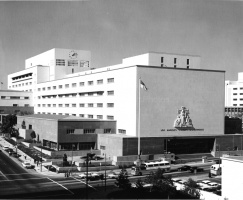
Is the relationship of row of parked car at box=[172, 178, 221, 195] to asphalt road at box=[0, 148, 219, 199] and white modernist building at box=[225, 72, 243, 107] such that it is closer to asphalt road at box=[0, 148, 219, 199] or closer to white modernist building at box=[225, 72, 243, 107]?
asphalt road at box=[0, 148, 219, 199]

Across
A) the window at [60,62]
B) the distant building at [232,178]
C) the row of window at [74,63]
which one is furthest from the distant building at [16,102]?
the distant building at [232,178]

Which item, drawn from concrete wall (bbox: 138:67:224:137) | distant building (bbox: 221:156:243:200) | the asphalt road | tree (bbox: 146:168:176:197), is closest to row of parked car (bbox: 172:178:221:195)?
distant building (bbox: 221:156:243:200)

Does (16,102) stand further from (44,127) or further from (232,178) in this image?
(232,178)

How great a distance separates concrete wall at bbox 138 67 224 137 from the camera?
6794 centimetres

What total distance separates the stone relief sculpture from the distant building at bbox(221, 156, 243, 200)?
99.9 ft

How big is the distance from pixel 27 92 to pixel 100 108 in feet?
184

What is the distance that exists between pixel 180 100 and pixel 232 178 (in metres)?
33.5

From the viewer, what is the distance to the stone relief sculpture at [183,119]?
70.1 m

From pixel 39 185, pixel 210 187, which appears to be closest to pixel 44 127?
pixel 39 185

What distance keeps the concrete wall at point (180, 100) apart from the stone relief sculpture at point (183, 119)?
0.73m

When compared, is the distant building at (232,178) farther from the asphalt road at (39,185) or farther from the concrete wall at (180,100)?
the concrete wall at (180,100)

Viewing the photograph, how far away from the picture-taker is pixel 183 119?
70438 millimetres

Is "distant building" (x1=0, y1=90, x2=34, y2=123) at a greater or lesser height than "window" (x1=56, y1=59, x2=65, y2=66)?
lesser

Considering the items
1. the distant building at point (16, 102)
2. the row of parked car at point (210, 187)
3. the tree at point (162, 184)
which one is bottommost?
the row of parked car at point (210, 187)
